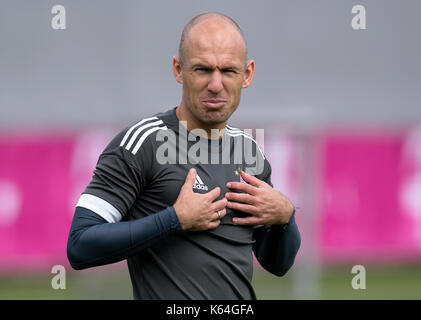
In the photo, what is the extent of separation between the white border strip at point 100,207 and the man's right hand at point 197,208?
26 cm

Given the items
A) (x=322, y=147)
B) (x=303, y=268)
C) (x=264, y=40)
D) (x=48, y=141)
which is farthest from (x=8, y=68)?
(x=303, y=268)

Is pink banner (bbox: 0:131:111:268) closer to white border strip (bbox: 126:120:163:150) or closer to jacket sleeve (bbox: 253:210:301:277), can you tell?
jacket sleeve (bbox: 253:210:301:277)

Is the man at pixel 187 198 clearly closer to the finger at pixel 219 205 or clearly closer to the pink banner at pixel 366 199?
the finger at pixel 219 205

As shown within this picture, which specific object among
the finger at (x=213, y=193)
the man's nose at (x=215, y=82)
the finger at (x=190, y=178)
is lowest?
the finger at (x=213, y=193)

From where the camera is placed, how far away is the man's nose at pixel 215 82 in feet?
9.50

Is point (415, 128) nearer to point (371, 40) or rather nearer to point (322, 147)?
point (322, 147)

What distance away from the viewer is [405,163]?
9797mm

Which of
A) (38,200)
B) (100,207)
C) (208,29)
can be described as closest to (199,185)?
(100,207)

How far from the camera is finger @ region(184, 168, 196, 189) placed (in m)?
2.88

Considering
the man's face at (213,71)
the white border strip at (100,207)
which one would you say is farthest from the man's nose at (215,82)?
the white border strip at (100,207)

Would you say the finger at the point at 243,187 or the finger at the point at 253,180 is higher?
the finger at the point at 253,180

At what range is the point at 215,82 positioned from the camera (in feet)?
9.49

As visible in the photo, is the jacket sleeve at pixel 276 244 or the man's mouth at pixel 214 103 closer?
the man's mouth at pixel 214 103
